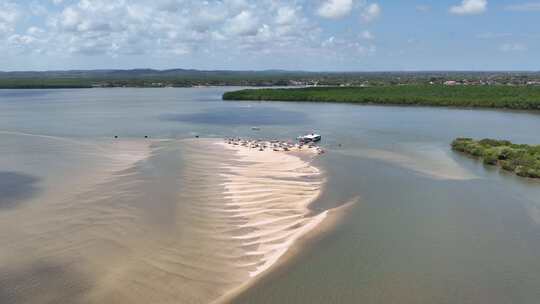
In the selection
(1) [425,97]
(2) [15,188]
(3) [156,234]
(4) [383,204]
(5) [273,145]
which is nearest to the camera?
(3) [156,234]

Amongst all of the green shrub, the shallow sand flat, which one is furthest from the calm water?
the green shrub

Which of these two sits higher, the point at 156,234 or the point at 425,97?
the point at 425,97

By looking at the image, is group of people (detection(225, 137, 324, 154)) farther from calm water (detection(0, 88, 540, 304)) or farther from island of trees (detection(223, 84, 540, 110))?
island of trees (detection(223, 84, 540, 110))

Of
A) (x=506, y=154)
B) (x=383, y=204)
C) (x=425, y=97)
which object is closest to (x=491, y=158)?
(x=506, y=154)

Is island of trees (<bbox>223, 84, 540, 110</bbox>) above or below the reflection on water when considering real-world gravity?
above

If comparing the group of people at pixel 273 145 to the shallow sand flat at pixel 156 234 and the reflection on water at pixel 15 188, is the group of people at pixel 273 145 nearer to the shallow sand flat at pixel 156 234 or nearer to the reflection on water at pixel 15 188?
the shallow sand flat at pixel 156 234

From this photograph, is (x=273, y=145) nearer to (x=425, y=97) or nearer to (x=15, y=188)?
(x=15, y=188)
